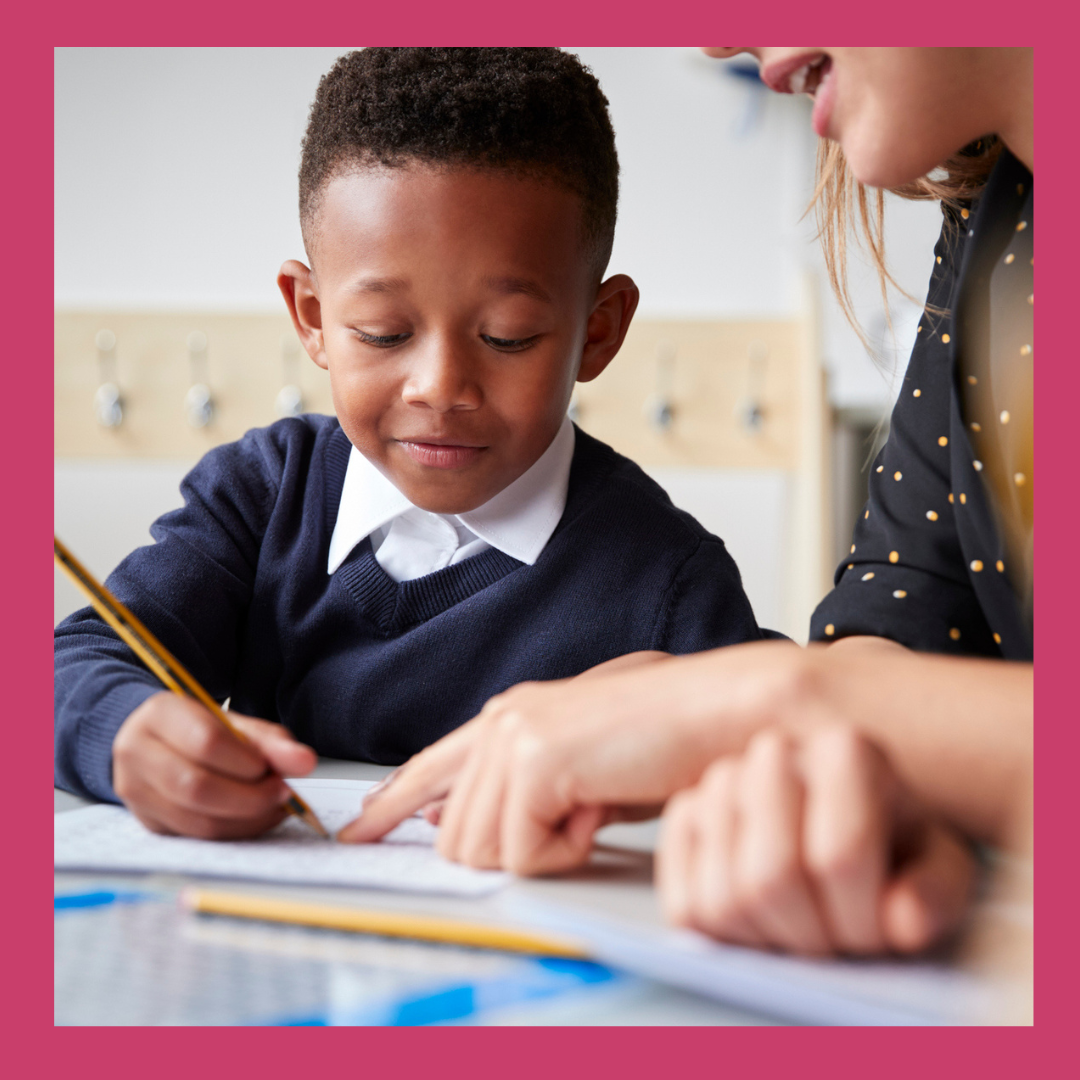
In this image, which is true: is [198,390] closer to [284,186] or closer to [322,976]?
[284,186]

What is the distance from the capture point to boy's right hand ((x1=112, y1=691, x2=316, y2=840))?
39 centimetres

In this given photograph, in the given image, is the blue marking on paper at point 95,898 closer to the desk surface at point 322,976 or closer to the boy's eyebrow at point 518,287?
the desk surface at point 322,976

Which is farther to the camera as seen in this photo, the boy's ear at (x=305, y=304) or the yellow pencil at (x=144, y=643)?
the boy's ear at (x=305, y=304)

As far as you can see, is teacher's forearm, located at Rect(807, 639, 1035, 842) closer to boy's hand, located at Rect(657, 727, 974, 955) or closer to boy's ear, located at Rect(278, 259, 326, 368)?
boy's hand, located at Rect(657, 727, 974, 955)

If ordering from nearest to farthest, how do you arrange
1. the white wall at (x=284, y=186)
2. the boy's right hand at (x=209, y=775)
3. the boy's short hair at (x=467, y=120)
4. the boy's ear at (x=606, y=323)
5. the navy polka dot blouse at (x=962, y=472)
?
the boy's right hand at (x=209, y=775), the navy polka dot blouse at (x=962, y=472), the boy's short hair at (x=467, y=120), the boy's ear at (x=606, y=323), the white wall at (x=284, y=186)

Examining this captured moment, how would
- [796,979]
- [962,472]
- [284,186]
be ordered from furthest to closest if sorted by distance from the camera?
[284,186] → [962,472] → [796,979]

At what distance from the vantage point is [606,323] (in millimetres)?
727

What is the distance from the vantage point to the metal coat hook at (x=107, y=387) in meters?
1.29

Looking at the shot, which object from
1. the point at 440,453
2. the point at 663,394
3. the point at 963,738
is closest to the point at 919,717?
the point at 963,738

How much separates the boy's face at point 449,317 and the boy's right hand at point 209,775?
9.5 inches

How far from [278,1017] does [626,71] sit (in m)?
1.88

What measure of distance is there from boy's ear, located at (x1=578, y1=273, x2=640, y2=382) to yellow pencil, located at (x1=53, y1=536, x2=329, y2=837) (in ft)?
1.21

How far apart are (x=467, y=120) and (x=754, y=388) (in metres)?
0.82

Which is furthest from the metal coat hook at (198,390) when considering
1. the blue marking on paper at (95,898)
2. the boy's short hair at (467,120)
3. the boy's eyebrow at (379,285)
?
the blue marking on paper at (95,898)
